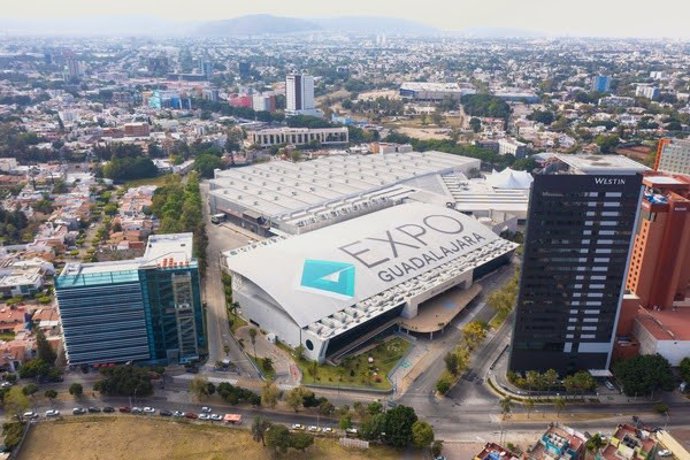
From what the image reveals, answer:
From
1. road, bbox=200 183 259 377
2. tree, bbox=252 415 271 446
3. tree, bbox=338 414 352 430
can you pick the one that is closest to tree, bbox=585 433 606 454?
tree, bbox=338 414 352 430

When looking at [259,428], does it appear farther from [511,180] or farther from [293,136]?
[293,136]

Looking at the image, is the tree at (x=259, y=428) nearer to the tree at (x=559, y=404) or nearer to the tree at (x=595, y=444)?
the tree at (x=559, y=404)

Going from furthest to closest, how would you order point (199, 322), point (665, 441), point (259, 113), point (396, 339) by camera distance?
point (259, 113) < point (396, 339) < point (199, 322) < point (665, 441)

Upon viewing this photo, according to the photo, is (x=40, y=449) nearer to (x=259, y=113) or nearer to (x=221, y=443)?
(x=221, y=443)

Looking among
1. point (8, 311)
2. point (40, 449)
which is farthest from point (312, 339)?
point (8, 311)

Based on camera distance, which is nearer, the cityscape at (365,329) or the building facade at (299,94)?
the cityscape at (365,329)

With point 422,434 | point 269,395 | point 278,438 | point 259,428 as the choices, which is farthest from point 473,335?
point 259,428

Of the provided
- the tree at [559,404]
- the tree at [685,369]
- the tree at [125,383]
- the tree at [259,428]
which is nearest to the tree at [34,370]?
the tree at [125,383]
